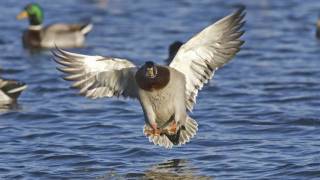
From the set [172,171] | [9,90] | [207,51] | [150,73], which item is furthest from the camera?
[9,90]

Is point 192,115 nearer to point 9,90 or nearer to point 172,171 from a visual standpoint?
point 9,90

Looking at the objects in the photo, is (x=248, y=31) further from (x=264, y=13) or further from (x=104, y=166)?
(x=104, y=166)

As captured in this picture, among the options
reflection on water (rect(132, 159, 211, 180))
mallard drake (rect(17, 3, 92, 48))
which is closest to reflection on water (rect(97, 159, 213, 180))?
reflection on water (rect(132, 159, 211, 180))

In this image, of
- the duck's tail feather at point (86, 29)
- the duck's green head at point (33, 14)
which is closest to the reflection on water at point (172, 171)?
the duck's tail feather at point (86, 29)

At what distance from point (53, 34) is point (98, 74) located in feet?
30.5

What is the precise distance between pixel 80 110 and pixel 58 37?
20.4ft

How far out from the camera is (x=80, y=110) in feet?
43.7

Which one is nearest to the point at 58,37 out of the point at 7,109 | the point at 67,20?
the point at 67,20

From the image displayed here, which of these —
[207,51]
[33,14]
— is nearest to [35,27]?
[33,14]

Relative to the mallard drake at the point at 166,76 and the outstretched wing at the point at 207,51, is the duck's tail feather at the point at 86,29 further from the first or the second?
the outstretched wing at the point at 207,51

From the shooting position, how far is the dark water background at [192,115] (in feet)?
32.8

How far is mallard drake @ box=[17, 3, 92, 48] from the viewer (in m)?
19.1

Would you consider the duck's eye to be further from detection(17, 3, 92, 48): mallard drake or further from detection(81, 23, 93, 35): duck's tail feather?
detection(81, 23, 93, 35): duck's tail feather

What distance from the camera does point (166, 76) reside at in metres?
9.72
